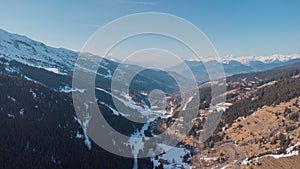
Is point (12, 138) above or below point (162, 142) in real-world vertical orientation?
above

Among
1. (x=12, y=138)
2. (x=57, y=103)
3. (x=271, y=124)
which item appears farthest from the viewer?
(x=271, y=124)

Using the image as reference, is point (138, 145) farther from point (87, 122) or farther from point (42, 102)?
point (42, 102)

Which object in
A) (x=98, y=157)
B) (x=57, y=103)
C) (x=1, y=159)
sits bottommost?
(x=98, y=157)

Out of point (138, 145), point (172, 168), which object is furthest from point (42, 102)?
point (172, 168)

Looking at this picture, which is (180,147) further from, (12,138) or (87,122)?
(12,138)

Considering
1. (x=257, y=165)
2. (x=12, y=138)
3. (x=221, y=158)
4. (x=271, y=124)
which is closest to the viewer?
(x=12, y=138)

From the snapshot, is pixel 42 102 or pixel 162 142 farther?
pixel 162 142

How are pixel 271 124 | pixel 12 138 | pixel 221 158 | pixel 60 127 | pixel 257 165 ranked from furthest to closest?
pixel 271 124, pixel 221 158, pixel 60 127, pixel 257 165, pixel 12 138

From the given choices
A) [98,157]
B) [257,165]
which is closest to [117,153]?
[98,157]

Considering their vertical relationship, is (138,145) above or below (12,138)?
below
